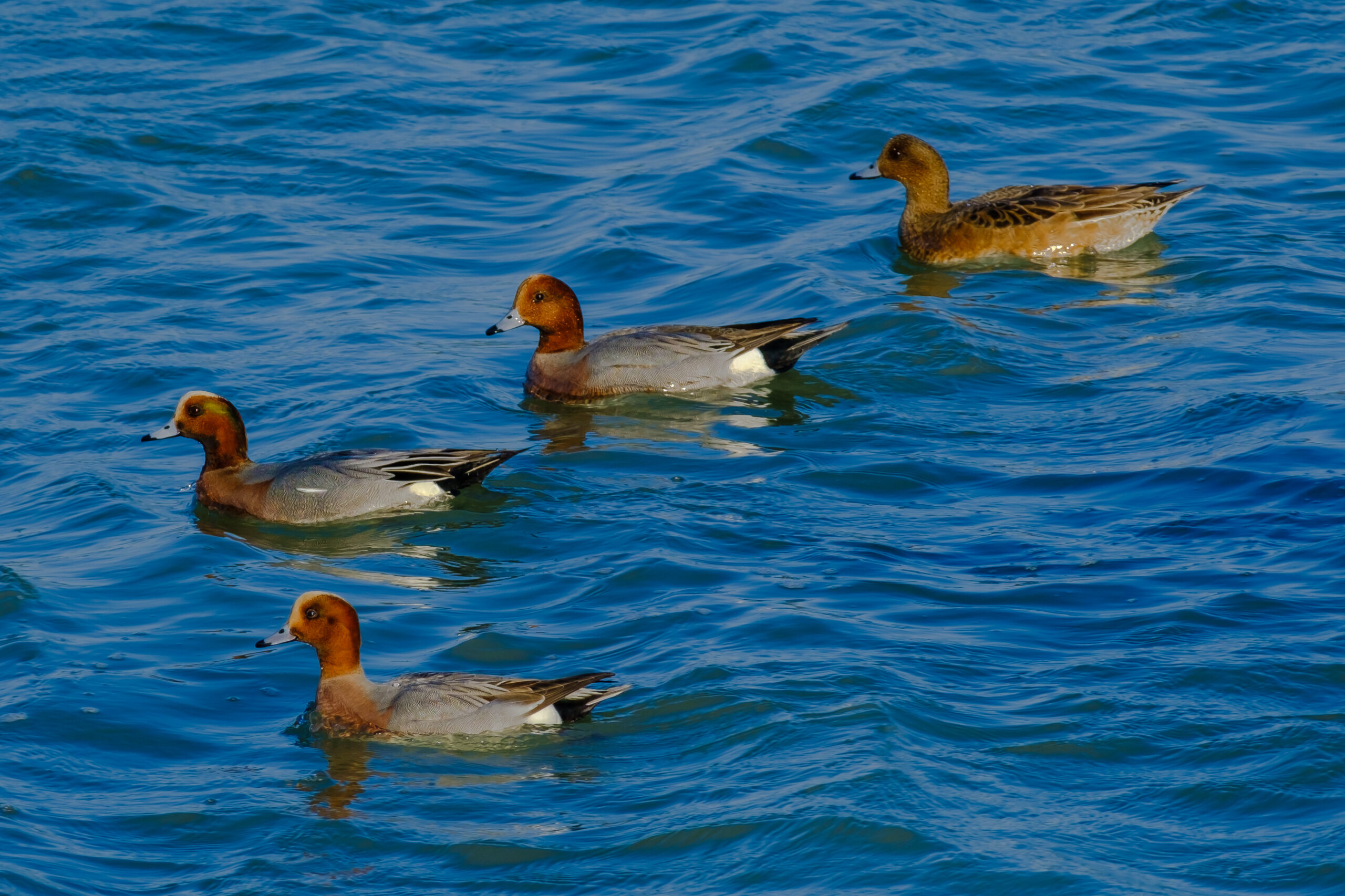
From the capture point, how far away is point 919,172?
51.4 feet

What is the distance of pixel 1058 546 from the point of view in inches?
373

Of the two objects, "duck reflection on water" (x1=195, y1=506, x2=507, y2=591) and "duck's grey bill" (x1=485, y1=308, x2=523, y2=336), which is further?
"duck's grey bill" (x1=485, y1=308, x2=523, y2=336)

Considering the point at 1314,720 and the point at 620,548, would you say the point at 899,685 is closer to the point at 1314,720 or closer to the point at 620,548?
the point at 1314,720

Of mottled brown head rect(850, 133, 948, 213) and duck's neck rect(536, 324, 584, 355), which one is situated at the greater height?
mottled brown head rect(850, 133, 948, 213)

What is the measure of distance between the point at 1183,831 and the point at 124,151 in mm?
14004

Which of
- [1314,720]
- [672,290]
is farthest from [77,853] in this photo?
[672,290]

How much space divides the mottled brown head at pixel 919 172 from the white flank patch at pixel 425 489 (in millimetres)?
6367

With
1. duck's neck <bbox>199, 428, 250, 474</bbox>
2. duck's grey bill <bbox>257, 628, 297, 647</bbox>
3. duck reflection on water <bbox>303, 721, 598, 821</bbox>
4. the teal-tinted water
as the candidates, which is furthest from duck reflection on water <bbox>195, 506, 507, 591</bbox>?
duck reflection on water <bbox>303, 721, 598, 821</bbox>

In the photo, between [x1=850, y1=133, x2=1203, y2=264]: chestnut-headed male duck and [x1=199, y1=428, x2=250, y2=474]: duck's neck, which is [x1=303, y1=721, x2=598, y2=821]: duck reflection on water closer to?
[x1=199, y1=428, x2=250, y2=474]: duck's neck

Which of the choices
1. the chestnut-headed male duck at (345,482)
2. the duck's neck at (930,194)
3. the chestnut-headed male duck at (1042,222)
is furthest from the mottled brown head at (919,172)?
the chestnut-headed male duck at (345,482)

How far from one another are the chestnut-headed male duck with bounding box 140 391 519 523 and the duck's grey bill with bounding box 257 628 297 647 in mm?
2371

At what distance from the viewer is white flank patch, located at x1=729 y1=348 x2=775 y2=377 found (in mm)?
12594

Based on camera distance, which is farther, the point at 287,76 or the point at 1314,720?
the point at 287,76

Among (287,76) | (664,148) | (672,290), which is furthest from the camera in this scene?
(287,76)
